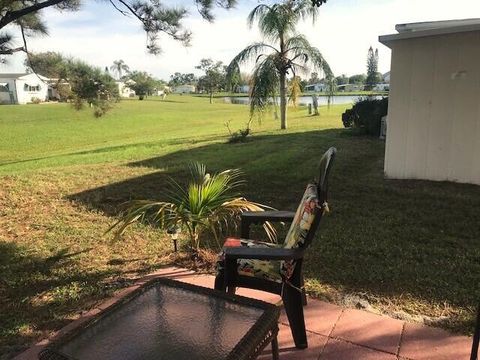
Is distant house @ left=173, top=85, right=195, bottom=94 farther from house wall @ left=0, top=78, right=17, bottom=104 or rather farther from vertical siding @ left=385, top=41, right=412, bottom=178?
vertical siding @ left=385, top=41, right=412, bottom=178

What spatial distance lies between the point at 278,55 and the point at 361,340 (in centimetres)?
1323

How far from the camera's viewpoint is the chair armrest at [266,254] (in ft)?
7.05

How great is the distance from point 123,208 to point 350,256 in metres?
2.78

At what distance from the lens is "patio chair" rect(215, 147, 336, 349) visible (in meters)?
2.19

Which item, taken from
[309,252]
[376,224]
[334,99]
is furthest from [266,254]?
[334,99]

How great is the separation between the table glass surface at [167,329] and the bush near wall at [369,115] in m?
10.1

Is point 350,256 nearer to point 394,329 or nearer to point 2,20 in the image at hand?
point 394,329

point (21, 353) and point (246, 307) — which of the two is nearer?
point (246, 307)

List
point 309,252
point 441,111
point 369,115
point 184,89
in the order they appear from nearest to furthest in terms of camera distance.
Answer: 1. point 309,252
2. point 441,111
3. point 369,115
4. point 184,89

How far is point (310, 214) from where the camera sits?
2.24m

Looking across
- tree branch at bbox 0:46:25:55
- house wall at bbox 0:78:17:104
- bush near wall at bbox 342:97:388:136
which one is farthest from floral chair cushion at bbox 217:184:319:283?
house wall at bbox 0:78:17:104

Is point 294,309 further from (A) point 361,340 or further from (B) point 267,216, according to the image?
(B) point 267,216

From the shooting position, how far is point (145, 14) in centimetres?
589

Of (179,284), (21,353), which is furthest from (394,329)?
(21,353)
